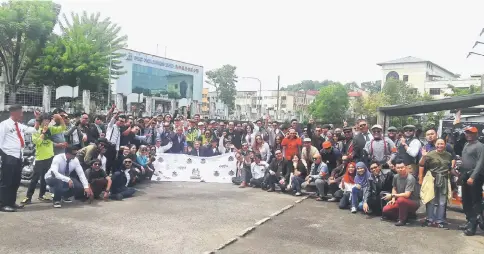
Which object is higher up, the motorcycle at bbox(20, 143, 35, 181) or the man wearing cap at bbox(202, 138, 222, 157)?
the man wearing cap at bbox(202, 138, 222, 157)

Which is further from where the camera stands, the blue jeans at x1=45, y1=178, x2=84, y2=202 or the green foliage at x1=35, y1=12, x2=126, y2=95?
the green foliage at x1=35, y1=12, x2=126, y2=95

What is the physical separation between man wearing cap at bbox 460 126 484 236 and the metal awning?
2849 millimetres

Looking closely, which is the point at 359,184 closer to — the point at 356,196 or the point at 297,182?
the point at 356,196

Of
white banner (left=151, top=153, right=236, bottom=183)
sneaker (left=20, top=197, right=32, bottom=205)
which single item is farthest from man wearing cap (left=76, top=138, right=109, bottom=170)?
white banner (left=151, top=153, right=236, bottom=183)

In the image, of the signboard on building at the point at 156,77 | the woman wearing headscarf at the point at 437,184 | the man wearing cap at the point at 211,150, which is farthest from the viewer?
the signboard on building at the point at 156,77

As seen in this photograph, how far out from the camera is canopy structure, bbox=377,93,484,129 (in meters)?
9.26

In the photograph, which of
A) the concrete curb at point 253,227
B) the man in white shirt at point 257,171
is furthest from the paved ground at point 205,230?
the man in white shirt at point 257,171

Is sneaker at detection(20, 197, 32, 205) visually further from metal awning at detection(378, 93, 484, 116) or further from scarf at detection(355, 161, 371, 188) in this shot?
metal awning at detection(378, 93, 484, 116)

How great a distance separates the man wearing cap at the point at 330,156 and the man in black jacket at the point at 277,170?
1123mm

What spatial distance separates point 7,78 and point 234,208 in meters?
27.9

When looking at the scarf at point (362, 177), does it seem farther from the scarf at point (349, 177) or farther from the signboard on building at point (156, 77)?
the signboard on building at point (156, 77)

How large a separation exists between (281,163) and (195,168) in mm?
2888

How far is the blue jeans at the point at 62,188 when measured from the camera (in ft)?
25.5

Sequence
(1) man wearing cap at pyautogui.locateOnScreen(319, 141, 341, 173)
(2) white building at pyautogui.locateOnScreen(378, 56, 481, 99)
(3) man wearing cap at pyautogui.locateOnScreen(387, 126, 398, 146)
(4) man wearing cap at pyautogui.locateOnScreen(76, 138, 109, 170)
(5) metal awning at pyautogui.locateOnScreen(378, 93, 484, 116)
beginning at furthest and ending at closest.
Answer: (2) white building at pyautogui.locateOnScreen(378, 56, 481, 99) < (1) man wearing cap at pyautogui.locateOnScreen(319, 141, 341, 173) < (3) man wearing cap at pyautogui.locateOnScreen(387, 126, 398, 146) < (5) metal awning at pyautogui.locateOnScreen(378, 93, 484, 116) < (4) man wearing cap at pyautogui.locateOnScreen(76, 138, 109, 170)
